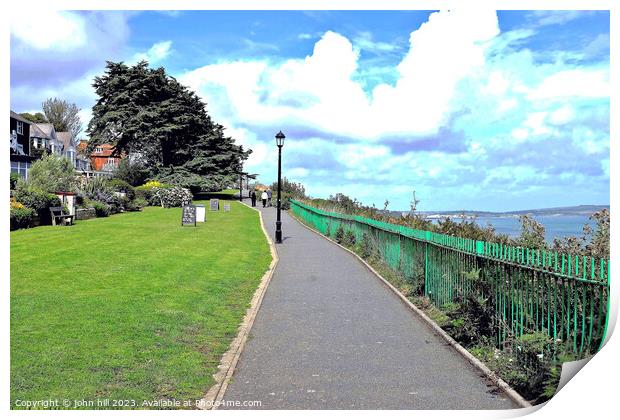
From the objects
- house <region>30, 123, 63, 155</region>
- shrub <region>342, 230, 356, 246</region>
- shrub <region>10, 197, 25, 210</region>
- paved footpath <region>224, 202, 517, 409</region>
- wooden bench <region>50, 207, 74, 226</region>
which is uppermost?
house <region>30, 123, 63, 155</region>

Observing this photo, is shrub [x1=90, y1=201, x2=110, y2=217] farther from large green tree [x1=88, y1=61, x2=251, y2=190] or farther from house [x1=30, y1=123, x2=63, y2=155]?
house [x1=30, y1=123, x2=63, y2=155]

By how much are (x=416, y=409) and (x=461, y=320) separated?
277cm

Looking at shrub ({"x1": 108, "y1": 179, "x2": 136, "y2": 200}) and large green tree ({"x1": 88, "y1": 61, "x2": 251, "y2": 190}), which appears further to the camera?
large green tree ({"x1": 88, "y1": 61, "x2": 251, "y2": 190})

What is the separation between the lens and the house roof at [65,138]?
68.3 m

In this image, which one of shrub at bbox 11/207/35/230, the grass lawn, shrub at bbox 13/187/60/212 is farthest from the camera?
shrub at bbox 13/187/60/212

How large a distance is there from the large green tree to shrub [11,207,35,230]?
30592 mm

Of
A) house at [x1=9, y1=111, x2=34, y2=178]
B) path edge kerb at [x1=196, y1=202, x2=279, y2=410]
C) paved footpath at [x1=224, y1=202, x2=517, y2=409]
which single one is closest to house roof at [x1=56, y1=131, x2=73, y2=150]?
house at [x1=9, y1=111, x2=34, y2=178]

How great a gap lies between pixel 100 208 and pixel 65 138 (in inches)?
1627

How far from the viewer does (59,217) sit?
2592 cm

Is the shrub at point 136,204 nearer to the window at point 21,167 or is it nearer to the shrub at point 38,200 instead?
the window at point 21,167

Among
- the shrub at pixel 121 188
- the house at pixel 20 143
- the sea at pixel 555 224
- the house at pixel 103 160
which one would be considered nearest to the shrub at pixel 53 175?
the shrub at pixel 121 188

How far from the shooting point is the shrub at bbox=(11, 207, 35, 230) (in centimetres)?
2273

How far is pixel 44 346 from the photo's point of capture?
7.41m

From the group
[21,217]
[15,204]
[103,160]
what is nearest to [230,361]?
[21,217]
